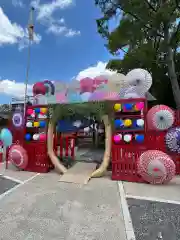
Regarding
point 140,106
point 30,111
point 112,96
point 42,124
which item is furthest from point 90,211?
point 30,111

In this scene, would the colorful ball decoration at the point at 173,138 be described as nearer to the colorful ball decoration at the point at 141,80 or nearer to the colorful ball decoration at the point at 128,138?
the colorful ball decoration at the point at 128,138

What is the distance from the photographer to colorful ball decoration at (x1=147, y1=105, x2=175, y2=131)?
5922 millimetres

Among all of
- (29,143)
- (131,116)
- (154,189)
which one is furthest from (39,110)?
(154,189)

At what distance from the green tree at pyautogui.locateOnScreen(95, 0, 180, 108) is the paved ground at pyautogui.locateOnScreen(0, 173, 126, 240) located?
768 cm

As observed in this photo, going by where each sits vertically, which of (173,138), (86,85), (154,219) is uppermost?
(86,85)

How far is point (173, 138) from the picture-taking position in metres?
6.16

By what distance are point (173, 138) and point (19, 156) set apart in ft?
16.4

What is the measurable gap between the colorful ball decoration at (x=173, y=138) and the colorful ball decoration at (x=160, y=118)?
28cm

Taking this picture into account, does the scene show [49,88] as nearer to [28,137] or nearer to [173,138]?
[28,137]

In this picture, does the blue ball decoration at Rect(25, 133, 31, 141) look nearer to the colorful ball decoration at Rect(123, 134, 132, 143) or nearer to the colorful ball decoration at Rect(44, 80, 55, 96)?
the colorful ball decoration at Rect(44, 80, 55, 96)

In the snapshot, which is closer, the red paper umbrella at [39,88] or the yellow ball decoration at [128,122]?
the yellow ball decoration at [128,122]

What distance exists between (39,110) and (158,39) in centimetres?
1007

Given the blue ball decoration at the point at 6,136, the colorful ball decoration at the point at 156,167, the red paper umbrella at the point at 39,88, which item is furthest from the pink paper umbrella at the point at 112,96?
the blue ball decoration at the point at 6,136

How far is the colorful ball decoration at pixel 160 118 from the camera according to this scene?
19.4ft
